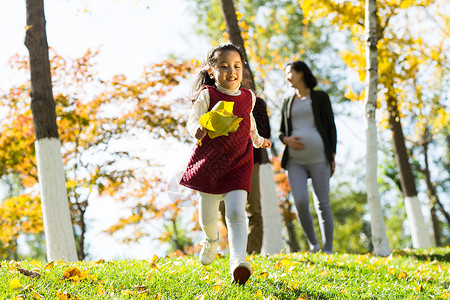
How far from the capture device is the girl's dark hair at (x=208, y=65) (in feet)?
12.4

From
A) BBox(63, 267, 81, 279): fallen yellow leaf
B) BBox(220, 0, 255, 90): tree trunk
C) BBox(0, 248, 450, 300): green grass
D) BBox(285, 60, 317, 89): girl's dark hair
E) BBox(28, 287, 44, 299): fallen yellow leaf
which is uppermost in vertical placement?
BBox(220, 0, 255, 90): tree trunk

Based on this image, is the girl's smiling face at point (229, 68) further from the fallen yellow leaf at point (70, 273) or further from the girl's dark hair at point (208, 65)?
the fallen yellow leaf at point (70, 273)

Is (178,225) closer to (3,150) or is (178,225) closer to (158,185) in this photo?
(158,185)

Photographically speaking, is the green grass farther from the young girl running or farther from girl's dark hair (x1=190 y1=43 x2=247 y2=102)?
girl's dark hair (x1=190 y1=43 x2=247 y2=102)

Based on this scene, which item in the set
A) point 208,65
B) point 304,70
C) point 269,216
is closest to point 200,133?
point 208,65

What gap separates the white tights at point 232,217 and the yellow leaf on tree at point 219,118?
52 centimetres

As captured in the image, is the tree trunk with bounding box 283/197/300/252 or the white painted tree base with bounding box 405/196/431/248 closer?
the white painted tree base with bounding box 405/196/431/248

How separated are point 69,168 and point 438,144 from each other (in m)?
25.2

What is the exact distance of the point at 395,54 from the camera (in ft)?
35.9

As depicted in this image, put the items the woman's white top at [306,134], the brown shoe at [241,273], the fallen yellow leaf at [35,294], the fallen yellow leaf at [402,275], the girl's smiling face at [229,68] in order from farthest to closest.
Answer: the woman's white top at [306,134] < the fallen yellow leaf at [402,275] < the girl's smiling face at [229,68] < the brown shoe at [241,273] < the fallen yellow leaf at [35,294]

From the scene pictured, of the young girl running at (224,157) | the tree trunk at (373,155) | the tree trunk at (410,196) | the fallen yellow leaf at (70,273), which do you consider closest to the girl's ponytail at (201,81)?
the young girl running at (224,157)

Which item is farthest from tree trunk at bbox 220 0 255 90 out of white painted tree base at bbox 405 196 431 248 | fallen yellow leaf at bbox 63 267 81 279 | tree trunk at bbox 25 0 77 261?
white painted tree base at bbox 405 196 431 248

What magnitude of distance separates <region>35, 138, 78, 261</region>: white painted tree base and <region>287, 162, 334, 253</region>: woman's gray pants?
299 centimetres

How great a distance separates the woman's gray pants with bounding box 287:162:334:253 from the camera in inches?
231
